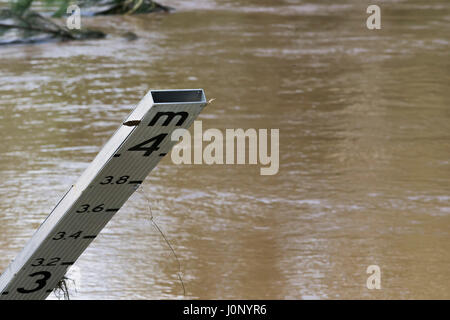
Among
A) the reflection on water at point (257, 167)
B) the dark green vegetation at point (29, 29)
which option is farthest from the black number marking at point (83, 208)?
the dark green vegetation at point (29, 29)

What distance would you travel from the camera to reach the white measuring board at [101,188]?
1332 mm

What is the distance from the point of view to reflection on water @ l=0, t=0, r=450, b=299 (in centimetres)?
437

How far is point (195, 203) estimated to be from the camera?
5.28 meters

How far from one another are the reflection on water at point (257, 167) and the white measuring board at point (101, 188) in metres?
2.48

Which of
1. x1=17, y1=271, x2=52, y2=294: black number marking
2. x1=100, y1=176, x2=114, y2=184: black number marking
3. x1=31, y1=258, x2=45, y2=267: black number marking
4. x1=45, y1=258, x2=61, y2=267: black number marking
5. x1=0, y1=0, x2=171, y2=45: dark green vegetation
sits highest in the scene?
x1=100, y1=176, x2=114, y2=184: black number marking

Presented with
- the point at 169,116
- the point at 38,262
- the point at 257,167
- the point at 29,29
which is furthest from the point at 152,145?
the point at 29,29

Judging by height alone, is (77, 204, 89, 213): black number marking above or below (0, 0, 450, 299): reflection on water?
above

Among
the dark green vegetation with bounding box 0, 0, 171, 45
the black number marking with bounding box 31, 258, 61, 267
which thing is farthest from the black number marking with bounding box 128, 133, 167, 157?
the dark green vegetation with bounding box 0, 0, 171, 45

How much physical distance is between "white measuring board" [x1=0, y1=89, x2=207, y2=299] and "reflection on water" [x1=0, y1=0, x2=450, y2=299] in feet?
8.14

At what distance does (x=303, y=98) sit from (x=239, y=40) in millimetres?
2845

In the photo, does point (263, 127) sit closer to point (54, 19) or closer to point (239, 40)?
point (239, 40)

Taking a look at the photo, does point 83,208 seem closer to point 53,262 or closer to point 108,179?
point 108,179

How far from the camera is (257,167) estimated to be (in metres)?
5.95

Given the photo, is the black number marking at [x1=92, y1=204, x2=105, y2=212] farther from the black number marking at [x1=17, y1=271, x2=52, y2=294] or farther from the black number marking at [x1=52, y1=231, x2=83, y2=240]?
the black number marking at [x1=17, y1=271, x2=52, y2=294]
